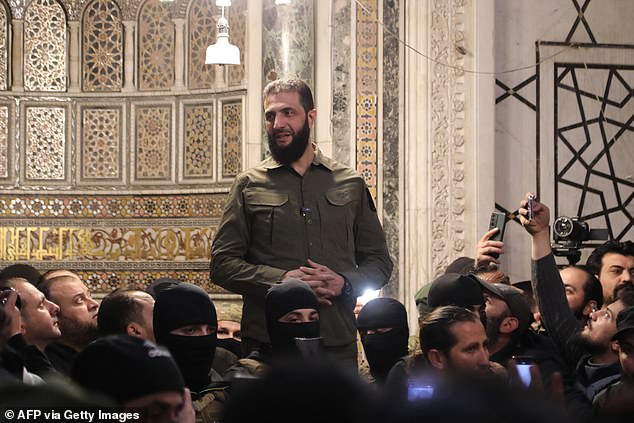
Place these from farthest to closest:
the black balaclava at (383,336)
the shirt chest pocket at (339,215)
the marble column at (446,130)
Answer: the marble column at (446,130), the black balaclava at (383,336), the shirt chest pocket at (339,215)

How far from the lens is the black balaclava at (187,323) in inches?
166

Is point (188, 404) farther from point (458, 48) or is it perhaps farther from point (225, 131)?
point (225, 131)

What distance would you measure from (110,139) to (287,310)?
23.3ft

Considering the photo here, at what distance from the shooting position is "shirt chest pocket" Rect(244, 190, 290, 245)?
15.9 ft

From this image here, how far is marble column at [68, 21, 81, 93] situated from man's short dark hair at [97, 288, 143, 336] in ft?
21.9

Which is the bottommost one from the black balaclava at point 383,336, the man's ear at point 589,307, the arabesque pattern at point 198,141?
the black balaclava at point 383,336

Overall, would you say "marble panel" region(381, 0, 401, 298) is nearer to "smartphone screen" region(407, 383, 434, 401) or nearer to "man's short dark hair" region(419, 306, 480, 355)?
"man's short dark hair" region(419, 306, 480, 355)

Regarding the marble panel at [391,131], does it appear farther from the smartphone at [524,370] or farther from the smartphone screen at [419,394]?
the smartphone screen at [419,394]

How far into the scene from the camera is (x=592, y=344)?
4863mm

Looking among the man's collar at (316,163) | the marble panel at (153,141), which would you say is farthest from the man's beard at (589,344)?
the marble panel at (153,141)

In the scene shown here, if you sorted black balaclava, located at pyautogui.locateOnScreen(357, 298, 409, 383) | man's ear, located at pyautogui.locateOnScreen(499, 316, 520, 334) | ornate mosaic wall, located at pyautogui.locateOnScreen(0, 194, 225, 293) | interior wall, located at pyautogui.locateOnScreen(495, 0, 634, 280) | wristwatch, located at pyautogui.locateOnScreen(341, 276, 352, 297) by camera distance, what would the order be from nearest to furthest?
wristwatch, located at pyautogui.locateOnScreen(341, 276, 352, 297), man's ear, located at pyautogui.locateOnScreen(499, 316, 520, 334), black balaclava, located at pyautogui.locateOnScreen(357, 298, 409, 383), interior wall, located at pyautogui.locateOnScreen(495, 0, 634, 280), ornate mosaic wall, located at pyautogui.locateOnScreen(0, 194, 225, 293)

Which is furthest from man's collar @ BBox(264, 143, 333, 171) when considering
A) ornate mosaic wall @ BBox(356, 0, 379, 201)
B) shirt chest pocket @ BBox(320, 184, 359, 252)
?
ornate mosaic wall @ BBox(356, 0, 379, 201)

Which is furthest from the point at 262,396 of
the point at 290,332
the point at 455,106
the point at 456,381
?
the point at 455,106

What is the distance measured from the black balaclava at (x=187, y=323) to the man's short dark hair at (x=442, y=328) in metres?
0.91
